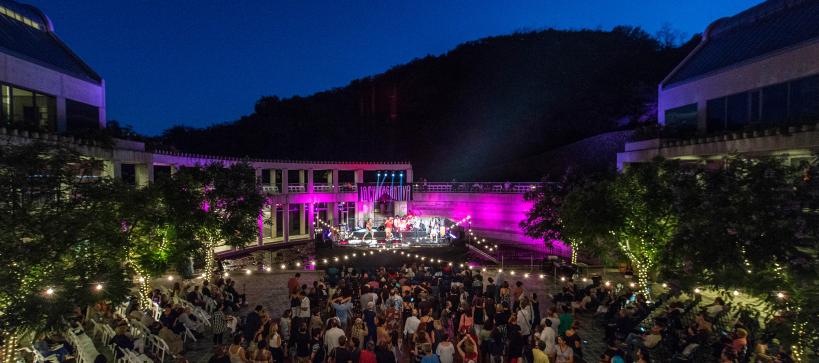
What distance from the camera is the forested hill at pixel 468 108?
66312 mm

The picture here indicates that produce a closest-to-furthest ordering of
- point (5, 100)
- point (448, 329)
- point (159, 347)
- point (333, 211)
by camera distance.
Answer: point (159, 347)
point (448, 329)
point (5, 100)
point (333, 211)

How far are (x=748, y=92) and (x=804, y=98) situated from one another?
107 inches

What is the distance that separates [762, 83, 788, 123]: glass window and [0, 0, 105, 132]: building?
28422mm

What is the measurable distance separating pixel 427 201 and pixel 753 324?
28879mm

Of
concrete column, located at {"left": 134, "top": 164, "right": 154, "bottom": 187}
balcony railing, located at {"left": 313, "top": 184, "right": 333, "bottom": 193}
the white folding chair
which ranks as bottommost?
the white folding chair

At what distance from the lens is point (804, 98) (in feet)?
59.3

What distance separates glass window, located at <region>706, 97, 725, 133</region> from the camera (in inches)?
876

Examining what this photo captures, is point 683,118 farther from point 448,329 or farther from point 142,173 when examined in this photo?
point 142,173

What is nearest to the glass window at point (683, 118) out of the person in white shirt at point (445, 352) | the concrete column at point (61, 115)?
the person in white shirt at point (445, 352)

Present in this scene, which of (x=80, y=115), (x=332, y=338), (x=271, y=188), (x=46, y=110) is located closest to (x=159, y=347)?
(x=332, y=338)

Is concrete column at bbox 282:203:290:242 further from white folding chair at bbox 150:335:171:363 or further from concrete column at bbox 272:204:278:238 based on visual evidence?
white folding chair at bbox 150:335:171:363

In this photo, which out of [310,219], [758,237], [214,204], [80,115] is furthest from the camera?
[310,219]

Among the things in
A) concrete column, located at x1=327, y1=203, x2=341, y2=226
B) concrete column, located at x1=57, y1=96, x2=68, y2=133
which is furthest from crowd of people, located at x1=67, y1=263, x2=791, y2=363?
concrete column, located at x1=327, y1=203, x2=341, y2=226

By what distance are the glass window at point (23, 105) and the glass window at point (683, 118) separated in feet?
95.8
